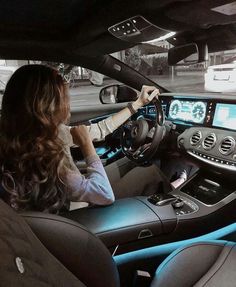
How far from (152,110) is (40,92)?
147 cm

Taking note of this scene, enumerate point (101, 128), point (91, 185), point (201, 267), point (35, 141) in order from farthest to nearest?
point (101, 128) < point (91, 185) < point (35, 141) < point (201, 267)

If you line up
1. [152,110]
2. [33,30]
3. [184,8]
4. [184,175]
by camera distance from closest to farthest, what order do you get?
[184,8]
[33,30]
[184,175]
[152,110]

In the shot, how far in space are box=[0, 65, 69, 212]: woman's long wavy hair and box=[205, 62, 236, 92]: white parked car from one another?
1882 millimetres

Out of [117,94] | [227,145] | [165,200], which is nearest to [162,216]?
[165,200]

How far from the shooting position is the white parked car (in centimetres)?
293

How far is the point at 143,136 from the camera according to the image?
2.33 metres

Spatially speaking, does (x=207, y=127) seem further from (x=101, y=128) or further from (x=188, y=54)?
(x=101, y=128)

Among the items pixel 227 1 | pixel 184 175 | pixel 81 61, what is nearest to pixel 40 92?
pixel 227 1

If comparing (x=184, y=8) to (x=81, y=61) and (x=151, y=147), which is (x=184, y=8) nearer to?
(x=151, y=147)

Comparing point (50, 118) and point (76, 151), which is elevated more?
point (50, 118)

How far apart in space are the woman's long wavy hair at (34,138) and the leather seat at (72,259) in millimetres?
348

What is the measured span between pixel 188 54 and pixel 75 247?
129 centimetres

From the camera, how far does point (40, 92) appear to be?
4.39 feet

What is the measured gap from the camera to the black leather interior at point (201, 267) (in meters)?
1.06
